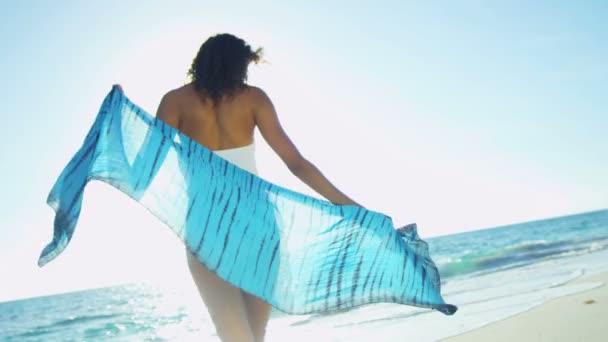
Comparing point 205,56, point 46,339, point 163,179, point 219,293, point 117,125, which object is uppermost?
point 205,56

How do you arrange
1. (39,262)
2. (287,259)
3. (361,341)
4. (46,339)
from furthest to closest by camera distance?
(46,339) < (361,341) < (287,259) < (39,262)

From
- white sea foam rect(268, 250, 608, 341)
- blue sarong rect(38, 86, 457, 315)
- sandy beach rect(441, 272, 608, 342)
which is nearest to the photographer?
blue sarong rect(38, 86, 457, 315)

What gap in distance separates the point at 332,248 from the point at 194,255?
63 cm

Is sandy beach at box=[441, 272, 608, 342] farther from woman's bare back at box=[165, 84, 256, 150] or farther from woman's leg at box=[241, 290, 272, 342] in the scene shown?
woman's bare back at box=[165, 84, 256, 150]

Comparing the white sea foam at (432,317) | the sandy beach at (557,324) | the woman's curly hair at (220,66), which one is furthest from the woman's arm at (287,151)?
the white sea foam at (432,317)

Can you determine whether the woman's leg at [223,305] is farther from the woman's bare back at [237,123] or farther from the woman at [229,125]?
the woman's bare back at [237,123]

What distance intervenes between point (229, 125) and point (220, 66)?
0.84 feet

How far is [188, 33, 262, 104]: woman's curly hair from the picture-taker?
253 centimetres

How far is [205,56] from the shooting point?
8.46 feet

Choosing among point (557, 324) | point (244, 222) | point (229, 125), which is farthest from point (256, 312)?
point (557, 324)

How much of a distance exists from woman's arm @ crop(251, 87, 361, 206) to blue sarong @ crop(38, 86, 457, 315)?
5cm

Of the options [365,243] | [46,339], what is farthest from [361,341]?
[46,339]

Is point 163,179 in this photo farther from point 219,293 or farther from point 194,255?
point 219,293

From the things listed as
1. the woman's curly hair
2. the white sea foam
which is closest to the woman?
the woman's curly hair
